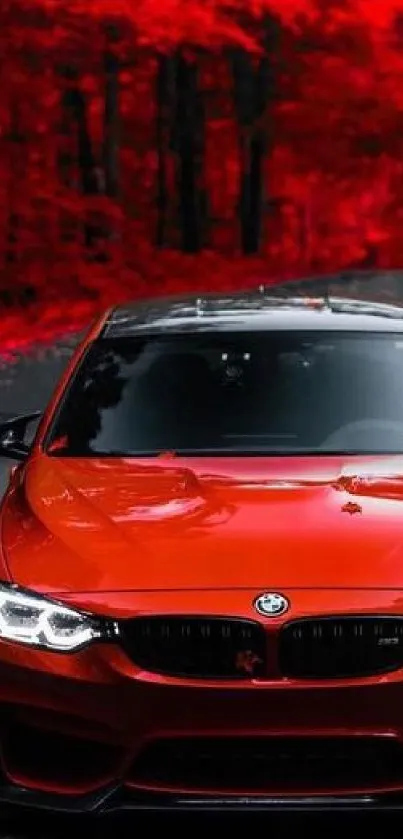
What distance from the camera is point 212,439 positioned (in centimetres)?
647

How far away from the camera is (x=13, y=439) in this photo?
683cm

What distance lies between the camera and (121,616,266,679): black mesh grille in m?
4.73

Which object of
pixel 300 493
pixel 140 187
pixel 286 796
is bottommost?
pixel 140 187

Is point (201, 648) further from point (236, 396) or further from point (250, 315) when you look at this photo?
point (250, 315)

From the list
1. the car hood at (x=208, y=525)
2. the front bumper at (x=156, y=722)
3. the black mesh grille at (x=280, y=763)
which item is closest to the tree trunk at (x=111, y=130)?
the car hood at (x=208, y=525)

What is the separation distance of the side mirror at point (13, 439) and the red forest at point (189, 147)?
1748 cm

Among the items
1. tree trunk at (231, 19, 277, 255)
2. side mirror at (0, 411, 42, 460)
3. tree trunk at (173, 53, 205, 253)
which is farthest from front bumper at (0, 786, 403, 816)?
tree trunk at (231, 19, 277, 255)

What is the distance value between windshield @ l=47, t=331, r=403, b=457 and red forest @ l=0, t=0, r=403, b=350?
1753 centimetres

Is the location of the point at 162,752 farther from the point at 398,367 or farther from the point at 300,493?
the point at 398,367

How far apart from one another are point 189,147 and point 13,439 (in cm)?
3598

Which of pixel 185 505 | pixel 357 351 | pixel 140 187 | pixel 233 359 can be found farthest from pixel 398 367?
pixel 140 187

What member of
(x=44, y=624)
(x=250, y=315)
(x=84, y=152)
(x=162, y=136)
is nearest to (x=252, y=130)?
(x=162, y=136)

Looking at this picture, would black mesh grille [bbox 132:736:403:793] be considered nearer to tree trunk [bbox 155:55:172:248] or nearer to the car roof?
the car roof

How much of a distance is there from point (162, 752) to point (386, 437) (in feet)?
6.18
